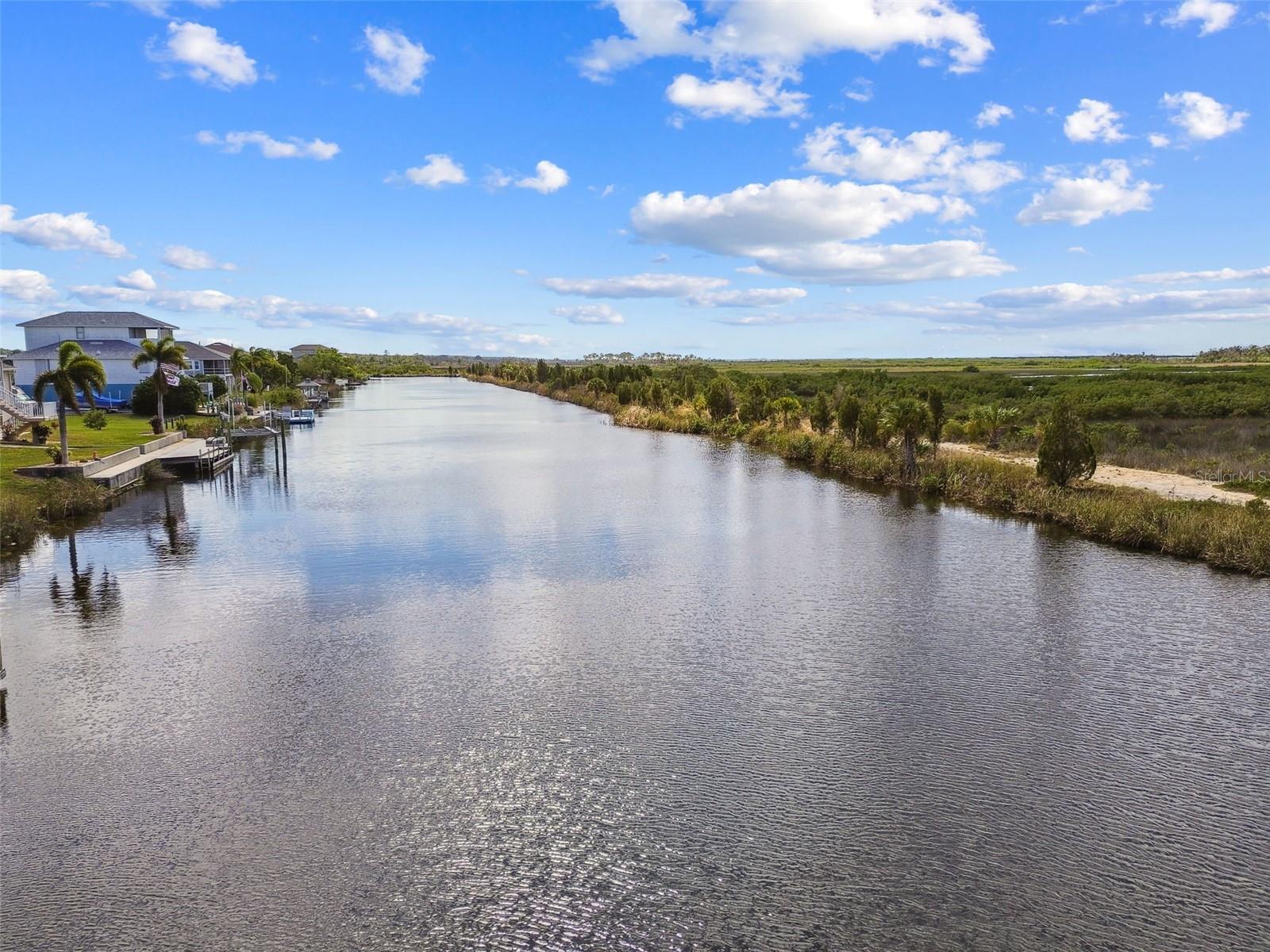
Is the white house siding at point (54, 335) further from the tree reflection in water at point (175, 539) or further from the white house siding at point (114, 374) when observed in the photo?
the tree reflection in water at point (175, 539)

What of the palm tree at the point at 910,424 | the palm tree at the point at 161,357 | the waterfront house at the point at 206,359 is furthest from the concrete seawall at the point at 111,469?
the waterfront house at the point at 206,359

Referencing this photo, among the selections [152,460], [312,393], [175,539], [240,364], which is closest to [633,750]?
[175,539]

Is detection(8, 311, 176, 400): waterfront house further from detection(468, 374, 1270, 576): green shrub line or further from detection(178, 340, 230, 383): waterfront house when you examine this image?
detection(468, 374, 1270, 576): green shrub line

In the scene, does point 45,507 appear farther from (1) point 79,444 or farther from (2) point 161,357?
(2) point 161,357

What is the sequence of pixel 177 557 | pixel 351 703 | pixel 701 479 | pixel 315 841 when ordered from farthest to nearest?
pixel 701 479
pixel 177 557
pixel 351 703
pixel 315 841

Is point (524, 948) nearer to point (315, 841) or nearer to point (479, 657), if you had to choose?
point (315, 841)

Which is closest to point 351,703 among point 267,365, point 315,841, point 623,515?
point 315,841

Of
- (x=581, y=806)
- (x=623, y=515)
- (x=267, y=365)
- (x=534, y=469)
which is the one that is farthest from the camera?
(x=267, y=365)
